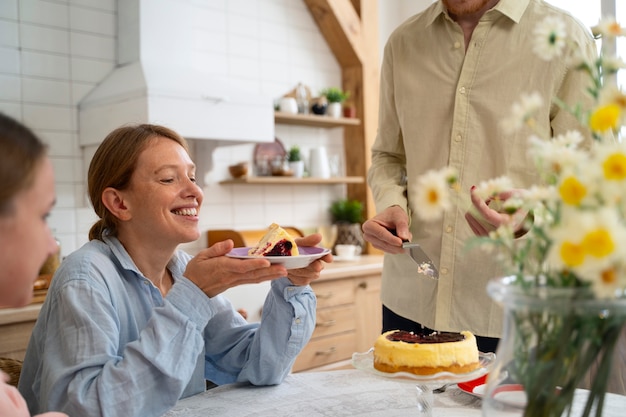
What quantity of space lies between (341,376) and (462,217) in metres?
0.55

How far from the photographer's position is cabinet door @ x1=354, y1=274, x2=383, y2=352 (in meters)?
3.96

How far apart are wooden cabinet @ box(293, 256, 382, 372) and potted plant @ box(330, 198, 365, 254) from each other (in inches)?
17.4

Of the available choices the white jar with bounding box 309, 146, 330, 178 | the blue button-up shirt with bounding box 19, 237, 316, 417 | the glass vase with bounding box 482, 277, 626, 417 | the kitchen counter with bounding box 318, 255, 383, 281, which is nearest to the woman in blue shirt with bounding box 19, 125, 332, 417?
the blue button-up shirt with bounding box 19, 237, 316, 417

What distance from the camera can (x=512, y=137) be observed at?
5.75 feet

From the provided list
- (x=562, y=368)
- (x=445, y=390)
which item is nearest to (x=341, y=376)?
(x=445, y=390)

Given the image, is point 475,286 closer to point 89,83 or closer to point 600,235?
point 600,235

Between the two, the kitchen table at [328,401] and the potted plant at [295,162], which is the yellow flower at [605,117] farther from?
the potted plant at [295,162]

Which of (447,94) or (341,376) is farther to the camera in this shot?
(447,94)

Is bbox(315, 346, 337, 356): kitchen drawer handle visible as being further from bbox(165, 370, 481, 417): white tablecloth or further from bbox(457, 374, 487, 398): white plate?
bbox(457, 374, 487, 398): white plate

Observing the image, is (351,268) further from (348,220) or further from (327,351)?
(348,220)

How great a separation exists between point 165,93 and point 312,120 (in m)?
1.27

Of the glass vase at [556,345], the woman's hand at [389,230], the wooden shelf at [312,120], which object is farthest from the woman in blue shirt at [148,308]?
the wooden shelf at [312,120]

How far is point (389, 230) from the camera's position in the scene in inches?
67.7

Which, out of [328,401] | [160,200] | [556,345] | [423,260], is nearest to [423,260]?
[423,260]
